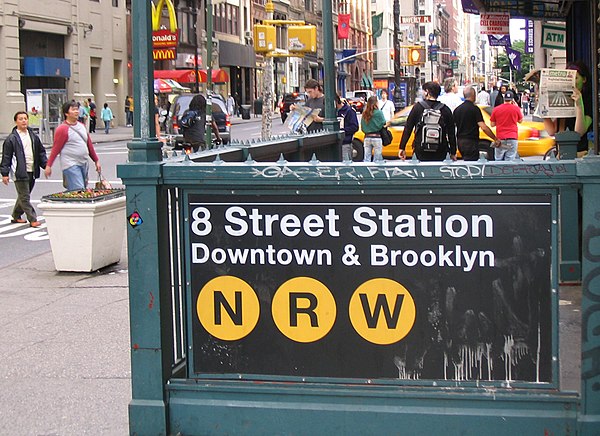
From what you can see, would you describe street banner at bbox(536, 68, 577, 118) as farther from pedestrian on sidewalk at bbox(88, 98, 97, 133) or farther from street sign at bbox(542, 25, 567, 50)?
pedestrian on sidewalk at bbox(88, 98, 97, 133)

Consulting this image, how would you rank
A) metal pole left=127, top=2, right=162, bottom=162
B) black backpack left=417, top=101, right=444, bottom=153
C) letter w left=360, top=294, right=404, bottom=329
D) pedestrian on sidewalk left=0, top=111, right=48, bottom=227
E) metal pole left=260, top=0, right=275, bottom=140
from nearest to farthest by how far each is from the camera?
letter w left=360, top=294, right=404, bottom=329 < metal pole left=127, top=2, right=162, bottom=162 < black backpack left=417, top=101, right=444, bottom=153 < pedestrian on sidewalk left=0, top=111, right=48, bottom=227 < metal pole left=260, top=0, right=275, bottom=140

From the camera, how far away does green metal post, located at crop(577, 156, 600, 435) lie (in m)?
4.23

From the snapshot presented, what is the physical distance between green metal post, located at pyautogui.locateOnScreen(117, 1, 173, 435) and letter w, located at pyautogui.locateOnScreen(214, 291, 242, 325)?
26 cm

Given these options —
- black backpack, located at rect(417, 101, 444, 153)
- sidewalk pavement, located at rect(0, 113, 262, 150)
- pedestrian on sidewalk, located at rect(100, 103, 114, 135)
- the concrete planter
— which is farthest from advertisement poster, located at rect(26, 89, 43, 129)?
the concrete planter

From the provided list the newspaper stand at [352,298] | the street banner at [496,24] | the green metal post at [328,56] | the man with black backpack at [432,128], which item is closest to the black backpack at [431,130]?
the man with black backpack at [432,128]

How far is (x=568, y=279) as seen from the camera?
8.04 meters

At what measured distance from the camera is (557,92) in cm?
876

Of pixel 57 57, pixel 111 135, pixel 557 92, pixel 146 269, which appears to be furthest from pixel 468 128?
pixel 57 57

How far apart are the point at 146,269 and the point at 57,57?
151ft

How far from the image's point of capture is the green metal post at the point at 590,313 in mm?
4234

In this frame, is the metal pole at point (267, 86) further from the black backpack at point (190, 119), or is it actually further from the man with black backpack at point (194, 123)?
the black backpack at point (190, 119)

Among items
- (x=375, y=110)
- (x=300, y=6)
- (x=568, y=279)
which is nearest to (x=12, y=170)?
(x=375, y=110)

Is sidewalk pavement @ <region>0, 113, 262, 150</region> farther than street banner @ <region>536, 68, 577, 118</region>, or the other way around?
sidewalk pavement @ <region>0, 113, 262, 150</region>

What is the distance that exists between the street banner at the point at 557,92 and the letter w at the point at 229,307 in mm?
5017
